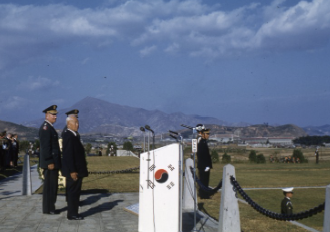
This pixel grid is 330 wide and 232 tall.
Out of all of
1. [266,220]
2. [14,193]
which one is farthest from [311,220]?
[14,193]

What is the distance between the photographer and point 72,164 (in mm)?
9125

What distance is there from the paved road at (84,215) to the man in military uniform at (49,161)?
285mm

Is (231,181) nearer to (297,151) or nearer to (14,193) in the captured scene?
(14,193)

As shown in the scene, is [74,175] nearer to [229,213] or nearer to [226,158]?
[229,213]

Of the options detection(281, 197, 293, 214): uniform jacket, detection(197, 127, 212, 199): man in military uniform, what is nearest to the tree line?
detection(197, 127, 212, 199): man in military uniform

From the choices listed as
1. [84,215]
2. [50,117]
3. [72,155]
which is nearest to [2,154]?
[50,117]

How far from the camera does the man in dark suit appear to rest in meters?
9.15

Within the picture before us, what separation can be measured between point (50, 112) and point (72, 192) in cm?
189

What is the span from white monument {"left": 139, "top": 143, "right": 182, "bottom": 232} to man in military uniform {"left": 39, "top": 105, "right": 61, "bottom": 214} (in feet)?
9.84

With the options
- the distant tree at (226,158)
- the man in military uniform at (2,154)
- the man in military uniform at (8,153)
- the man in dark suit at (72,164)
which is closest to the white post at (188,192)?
the man in dark suit at (72,164)

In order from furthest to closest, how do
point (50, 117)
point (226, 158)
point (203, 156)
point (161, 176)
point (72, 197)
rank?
1. point (226, 158)
2. point (203, 156)
3. point (50, 117)
4. point (72, 197)
5. point (161, 176)

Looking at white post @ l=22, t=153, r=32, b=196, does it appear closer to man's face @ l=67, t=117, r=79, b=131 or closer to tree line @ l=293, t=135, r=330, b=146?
man's face @ l=67, t=117, r=79, b=131

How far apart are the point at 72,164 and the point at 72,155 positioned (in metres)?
0.17

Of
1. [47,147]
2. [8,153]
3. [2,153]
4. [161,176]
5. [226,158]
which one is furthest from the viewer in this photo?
[226,158]
